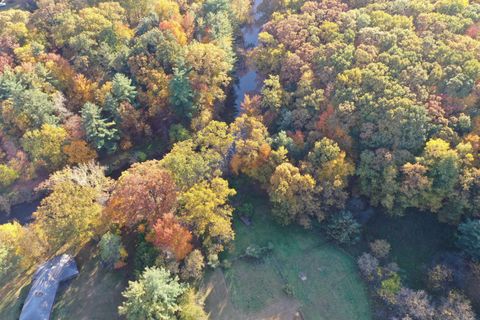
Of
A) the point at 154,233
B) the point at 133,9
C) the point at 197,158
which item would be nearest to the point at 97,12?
the point at 133,9

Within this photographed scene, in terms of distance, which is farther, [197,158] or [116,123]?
[116,123]

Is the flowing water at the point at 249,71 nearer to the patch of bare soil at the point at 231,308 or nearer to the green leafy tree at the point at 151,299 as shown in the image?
the patch of bare soil at the point at 231,308

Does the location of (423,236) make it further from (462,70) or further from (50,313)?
(50,313)

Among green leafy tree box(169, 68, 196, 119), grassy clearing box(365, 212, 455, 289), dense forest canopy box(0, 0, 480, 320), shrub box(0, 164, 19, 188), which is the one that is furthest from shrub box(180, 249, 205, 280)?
shrub box(0, 164, 19, 188)

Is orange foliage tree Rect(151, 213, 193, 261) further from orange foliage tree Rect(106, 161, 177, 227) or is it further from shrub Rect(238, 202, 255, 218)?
shrub Rect(238, 202, 255, 218)

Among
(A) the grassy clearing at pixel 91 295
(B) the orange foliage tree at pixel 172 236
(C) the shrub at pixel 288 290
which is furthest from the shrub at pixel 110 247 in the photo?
(C) the shrub at pixel 288 290

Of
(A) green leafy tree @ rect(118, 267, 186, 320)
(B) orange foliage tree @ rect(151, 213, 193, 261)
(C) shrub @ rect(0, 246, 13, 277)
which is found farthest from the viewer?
(C) shrub @ rect(0, 246, 13, 277)
